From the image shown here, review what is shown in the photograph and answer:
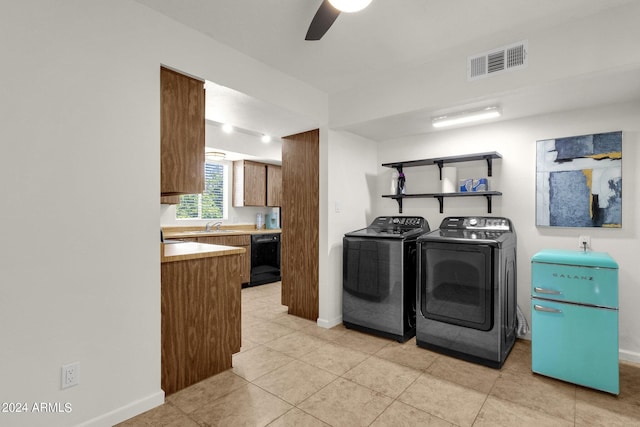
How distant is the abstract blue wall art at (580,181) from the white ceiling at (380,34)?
34cm

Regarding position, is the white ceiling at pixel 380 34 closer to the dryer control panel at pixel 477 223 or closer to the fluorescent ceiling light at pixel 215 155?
the dryer control panel at pixel 477 223

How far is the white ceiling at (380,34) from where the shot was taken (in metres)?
2.04

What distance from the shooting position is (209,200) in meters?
5.69

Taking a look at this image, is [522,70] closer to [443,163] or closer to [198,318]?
[443,163]

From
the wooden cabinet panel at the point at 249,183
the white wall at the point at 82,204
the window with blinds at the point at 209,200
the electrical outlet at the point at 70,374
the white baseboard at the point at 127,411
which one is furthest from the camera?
the wooden cabinet panel at the point at 249,183

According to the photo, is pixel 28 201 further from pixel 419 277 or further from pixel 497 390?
pixel 497 390

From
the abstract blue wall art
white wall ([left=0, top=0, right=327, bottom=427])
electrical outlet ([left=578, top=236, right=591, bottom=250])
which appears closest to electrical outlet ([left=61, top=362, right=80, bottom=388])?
white wall ([left=0, top=0, right=327, bottom=427])

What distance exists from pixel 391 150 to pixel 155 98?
108 inches

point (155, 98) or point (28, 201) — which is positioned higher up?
point (155, 98)

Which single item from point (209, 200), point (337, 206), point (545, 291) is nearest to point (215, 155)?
point (209, 200)

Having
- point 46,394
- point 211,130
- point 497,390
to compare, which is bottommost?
point 497,390

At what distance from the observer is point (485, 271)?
2559mm

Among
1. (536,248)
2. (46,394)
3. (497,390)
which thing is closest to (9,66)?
(46,394)

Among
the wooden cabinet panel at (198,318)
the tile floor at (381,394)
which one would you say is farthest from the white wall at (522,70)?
the tile floor at (381,394)
